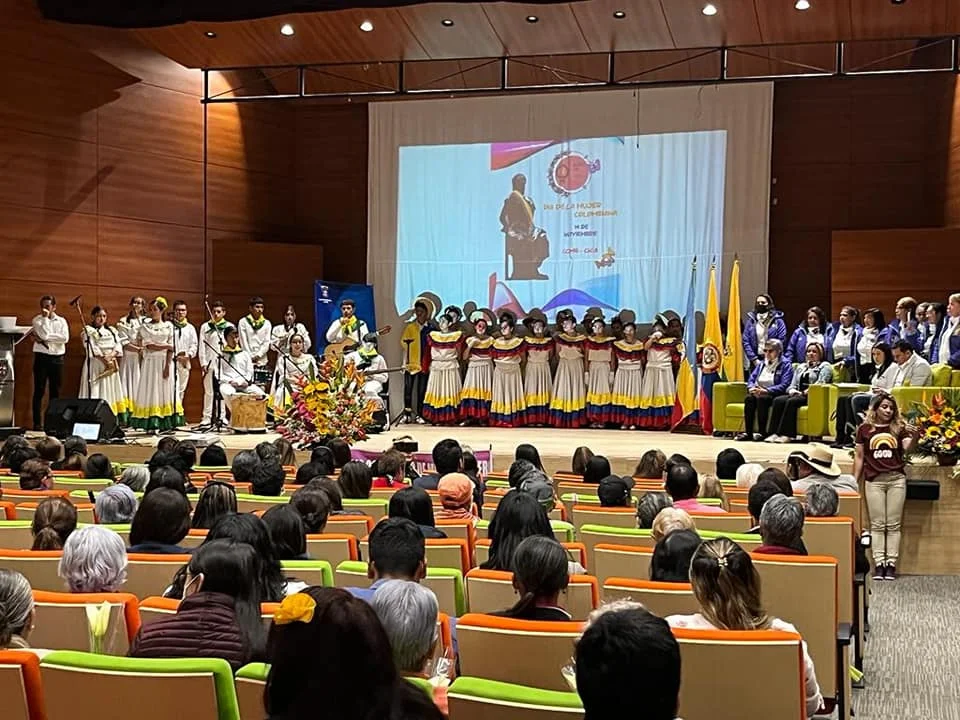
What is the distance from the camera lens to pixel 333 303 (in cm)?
1380

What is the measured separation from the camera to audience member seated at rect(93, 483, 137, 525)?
169 inches

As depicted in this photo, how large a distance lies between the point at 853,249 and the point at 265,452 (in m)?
8.24

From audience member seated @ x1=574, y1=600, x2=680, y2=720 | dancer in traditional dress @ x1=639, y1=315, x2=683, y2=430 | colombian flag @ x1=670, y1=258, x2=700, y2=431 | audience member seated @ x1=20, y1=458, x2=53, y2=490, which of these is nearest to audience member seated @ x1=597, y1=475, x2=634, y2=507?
audience member seated @ x1=20, y1=458, x2=53, y2=490

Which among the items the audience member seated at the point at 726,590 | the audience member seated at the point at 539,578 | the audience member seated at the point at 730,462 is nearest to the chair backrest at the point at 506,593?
the audience member seated at the point at 539,578

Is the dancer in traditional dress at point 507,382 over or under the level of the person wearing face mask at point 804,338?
under

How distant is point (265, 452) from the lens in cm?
655

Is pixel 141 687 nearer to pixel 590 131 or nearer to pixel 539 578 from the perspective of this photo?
pixel 539 578

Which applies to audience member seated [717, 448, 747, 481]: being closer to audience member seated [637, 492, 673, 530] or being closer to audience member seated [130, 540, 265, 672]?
audience member seated [637, 492, 673, 530]

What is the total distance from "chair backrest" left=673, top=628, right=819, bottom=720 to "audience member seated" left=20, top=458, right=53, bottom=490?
13.5 ft

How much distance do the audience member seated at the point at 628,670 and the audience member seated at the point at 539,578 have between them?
3.67ft

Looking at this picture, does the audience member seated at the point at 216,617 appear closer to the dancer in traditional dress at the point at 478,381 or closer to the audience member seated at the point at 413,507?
the audience member seated at the point at 413,507

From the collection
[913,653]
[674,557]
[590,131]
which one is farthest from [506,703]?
[590,131]

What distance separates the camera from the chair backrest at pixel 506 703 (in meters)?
1.82

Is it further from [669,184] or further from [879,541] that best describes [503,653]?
[669,184]
